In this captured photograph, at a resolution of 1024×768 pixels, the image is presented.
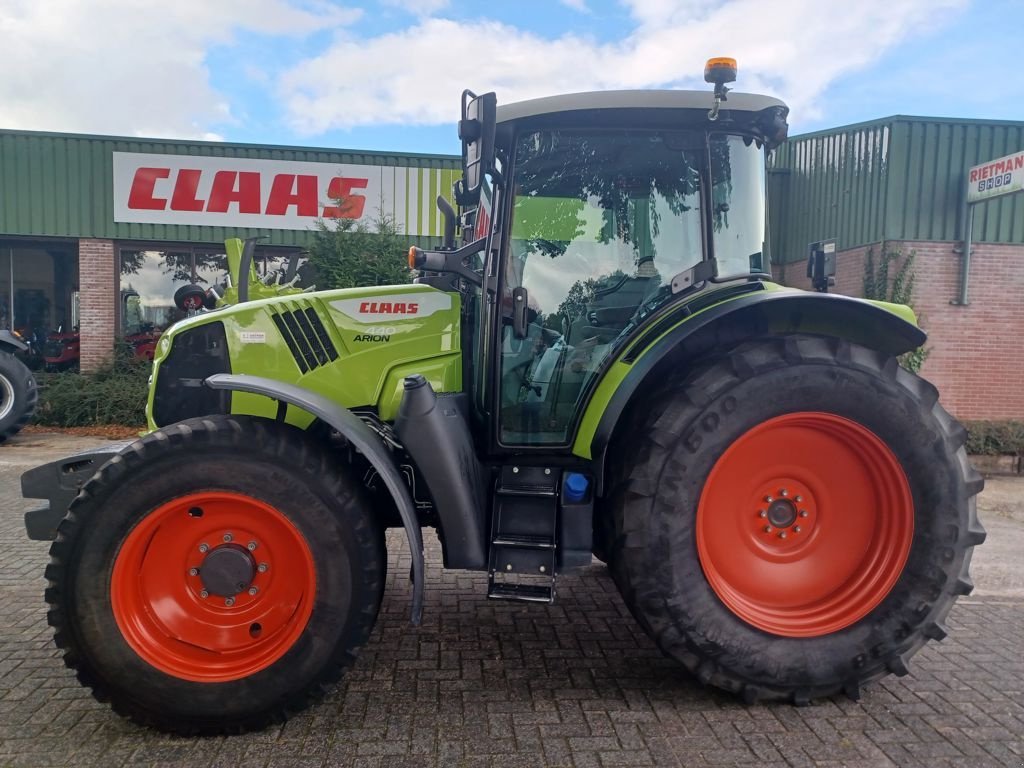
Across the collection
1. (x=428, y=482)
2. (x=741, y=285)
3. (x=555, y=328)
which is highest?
(x=741, y=285)

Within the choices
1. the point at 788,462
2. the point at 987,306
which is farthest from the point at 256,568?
the point at 987,306

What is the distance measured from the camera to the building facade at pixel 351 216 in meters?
10.7

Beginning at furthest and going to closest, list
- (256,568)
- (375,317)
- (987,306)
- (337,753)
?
(987,306) < (375,317) < (256,568) < (337,753)

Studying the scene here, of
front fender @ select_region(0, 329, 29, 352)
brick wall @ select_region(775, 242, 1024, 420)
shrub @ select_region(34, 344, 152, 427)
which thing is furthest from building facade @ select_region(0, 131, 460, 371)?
brick wall @ select_region(775, 242, 1024, 420)

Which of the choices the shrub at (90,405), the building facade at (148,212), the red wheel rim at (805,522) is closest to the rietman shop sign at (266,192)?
the building facade at (148,212)

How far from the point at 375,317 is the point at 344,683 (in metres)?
1.55

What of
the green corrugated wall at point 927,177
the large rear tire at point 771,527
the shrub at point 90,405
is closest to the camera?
the large rear tire at point 771,527

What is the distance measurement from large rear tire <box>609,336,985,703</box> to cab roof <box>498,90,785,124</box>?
102 cm

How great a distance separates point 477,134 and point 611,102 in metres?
0.60

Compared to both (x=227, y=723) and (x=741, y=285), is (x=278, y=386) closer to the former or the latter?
(x=227, y=723)

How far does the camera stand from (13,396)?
9.48 metres

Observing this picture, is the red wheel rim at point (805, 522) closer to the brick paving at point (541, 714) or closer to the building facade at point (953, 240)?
the brick paving at point (541, 714)

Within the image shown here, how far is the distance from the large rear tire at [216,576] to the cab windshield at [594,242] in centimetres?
88

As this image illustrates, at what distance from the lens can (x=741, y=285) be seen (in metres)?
3.07
